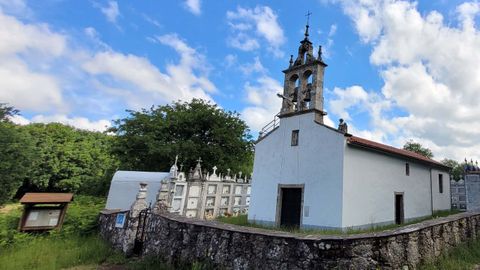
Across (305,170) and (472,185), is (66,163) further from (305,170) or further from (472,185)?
Answer: (472,185)

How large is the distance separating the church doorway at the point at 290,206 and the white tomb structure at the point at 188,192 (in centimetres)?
390

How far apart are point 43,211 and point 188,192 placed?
6.62 metres

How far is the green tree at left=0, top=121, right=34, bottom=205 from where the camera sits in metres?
19.1

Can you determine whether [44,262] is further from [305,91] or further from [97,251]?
[305,91]

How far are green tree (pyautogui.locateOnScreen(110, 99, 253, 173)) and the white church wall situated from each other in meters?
10.8

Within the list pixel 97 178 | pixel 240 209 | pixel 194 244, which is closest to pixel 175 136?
pixel 240 209

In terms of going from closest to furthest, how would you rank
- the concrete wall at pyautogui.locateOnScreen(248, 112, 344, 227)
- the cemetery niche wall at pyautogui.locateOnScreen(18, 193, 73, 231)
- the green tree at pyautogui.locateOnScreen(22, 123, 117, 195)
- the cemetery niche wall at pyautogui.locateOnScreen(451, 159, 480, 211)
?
the cemetery niche wall at pyautogui.locateOnScreen(18, 193, 73, 231) < the concrete wall at pyautogui.locateOnScreen(248, 112, 344, 227) < the cemetery niche wall at pyautogui.locateOnScreen(451, 159, 480, 211) < the green tree at pyautogui.locateOnScreen(22, 123, 117, 195)

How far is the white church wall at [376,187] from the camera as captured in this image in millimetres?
10750

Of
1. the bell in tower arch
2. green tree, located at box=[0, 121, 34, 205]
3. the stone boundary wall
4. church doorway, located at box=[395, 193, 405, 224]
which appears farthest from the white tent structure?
green tree, located at box=[0, 121, 34, 205]

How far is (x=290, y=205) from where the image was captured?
471 inches

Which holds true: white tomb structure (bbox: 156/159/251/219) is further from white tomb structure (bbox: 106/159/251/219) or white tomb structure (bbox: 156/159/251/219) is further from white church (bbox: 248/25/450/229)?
white church (bbox: 248/25/450/229)

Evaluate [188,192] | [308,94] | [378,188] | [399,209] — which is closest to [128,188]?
[188,192]

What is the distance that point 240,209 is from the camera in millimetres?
16016

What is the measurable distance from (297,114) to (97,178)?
22176mm
